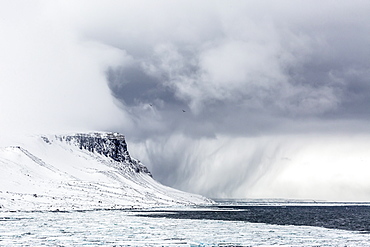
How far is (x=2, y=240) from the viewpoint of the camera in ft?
252

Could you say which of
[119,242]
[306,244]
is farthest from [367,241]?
[119,242]

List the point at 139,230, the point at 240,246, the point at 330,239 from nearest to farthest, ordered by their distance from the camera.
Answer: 1. the point at 240,246
2. the point at 330,239
3. the point at 139,230

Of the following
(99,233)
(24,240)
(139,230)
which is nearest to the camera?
(24,240)

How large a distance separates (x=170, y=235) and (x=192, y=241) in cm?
1032

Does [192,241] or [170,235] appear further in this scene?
[170,235]

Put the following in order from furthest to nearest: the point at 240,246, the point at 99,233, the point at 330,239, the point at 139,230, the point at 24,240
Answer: the point at 139,230, the point at 99,233, the point at 330,239, the point at 24,240, the point at 240,246

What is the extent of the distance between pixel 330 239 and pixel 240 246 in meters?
19.8

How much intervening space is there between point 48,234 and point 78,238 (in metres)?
8.35

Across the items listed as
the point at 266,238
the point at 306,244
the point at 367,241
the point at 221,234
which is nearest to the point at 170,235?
the point at 221,234

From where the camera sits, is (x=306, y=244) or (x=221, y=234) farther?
(x=221, y=234)

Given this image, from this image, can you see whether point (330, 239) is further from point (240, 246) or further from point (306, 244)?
point (240, 246)

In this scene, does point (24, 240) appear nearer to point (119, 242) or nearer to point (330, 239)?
point (119, 242)

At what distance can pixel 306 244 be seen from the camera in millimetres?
76938

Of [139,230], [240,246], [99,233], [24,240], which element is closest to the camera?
[240,246]
